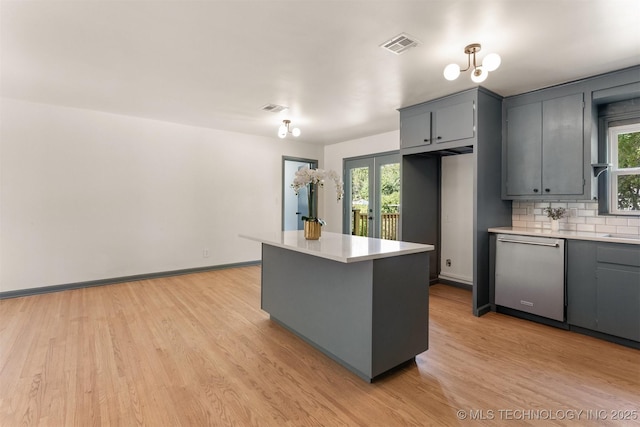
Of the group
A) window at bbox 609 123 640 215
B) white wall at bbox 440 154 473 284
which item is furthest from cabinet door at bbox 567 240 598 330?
white wall at bbox 440 154 473 284

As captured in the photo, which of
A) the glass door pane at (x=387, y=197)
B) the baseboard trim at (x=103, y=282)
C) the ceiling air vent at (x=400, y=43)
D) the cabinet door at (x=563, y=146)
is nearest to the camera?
the ceiling air vent at (x=400, y=43)

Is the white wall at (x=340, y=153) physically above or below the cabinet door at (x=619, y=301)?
above

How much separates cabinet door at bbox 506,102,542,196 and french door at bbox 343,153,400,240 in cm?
196

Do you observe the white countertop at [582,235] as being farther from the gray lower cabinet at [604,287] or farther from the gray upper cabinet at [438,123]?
the gray upper cabinet at [438,123]

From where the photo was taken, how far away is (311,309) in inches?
103

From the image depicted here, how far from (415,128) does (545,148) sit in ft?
4.66

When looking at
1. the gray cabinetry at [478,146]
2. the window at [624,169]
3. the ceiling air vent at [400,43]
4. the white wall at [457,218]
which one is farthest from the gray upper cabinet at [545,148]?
the ceiling air vent at [400,43]

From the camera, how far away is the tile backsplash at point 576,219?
3100 mm

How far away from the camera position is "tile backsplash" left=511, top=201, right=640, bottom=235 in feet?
10.2

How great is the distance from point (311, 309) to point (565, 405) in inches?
70.0

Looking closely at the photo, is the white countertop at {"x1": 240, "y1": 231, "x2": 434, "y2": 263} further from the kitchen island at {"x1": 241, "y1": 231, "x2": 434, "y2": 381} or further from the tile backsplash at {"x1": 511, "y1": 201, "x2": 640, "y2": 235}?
the tile backsplash at {"x1": 511, "y1": 201, "x2": 640, "y2": 235}

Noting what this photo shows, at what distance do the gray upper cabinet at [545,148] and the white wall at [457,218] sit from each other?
2.63 feet

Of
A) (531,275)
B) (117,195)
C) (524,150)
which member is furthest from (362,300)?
(117,195)

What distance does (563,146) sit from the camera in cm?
320
